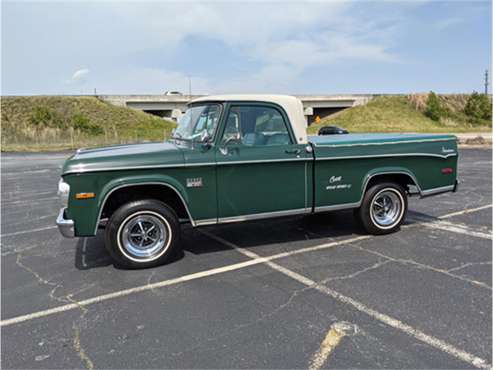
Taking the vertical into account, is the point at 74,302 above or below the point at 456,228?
below

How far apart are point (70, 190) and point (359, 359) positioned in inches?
133

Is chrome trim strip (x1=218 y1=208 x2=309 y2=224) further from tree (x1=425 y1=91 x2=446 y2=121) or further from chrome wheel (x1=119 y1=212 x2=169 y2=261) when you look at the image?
tree (x1=425 y1=91 x2=446 y2=121)

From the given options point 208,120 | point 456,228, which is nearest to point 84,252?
point 208,120

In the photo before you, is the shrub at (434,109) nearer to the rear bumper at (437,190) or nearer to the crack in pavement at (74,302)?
the rear bumper at (437,190)

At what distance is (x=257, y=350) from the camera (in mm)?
2807

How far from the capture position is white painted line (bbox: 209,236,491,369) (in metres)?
2.67

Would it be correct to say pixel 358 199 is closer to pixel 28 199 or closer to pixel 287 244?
pixel 287 244

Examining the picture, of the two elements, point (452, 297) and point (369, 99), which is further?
point (369, 99)

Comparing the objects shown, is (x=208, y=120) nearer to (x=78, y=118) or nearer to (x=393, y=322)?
(x=393, y=322)

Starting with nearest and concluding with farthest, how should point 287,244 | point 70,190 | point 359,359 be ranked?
point 359,359 → point 70,190 → point 287,244

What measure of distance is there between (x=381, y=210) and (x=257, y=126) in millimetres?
2428

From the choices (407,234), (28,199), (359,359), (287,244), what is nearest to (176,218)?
(287,244)

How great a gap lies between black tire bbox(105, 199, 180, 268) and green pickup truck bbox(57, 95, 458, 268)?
0.01m

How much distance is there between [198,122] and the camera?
4.95 m
